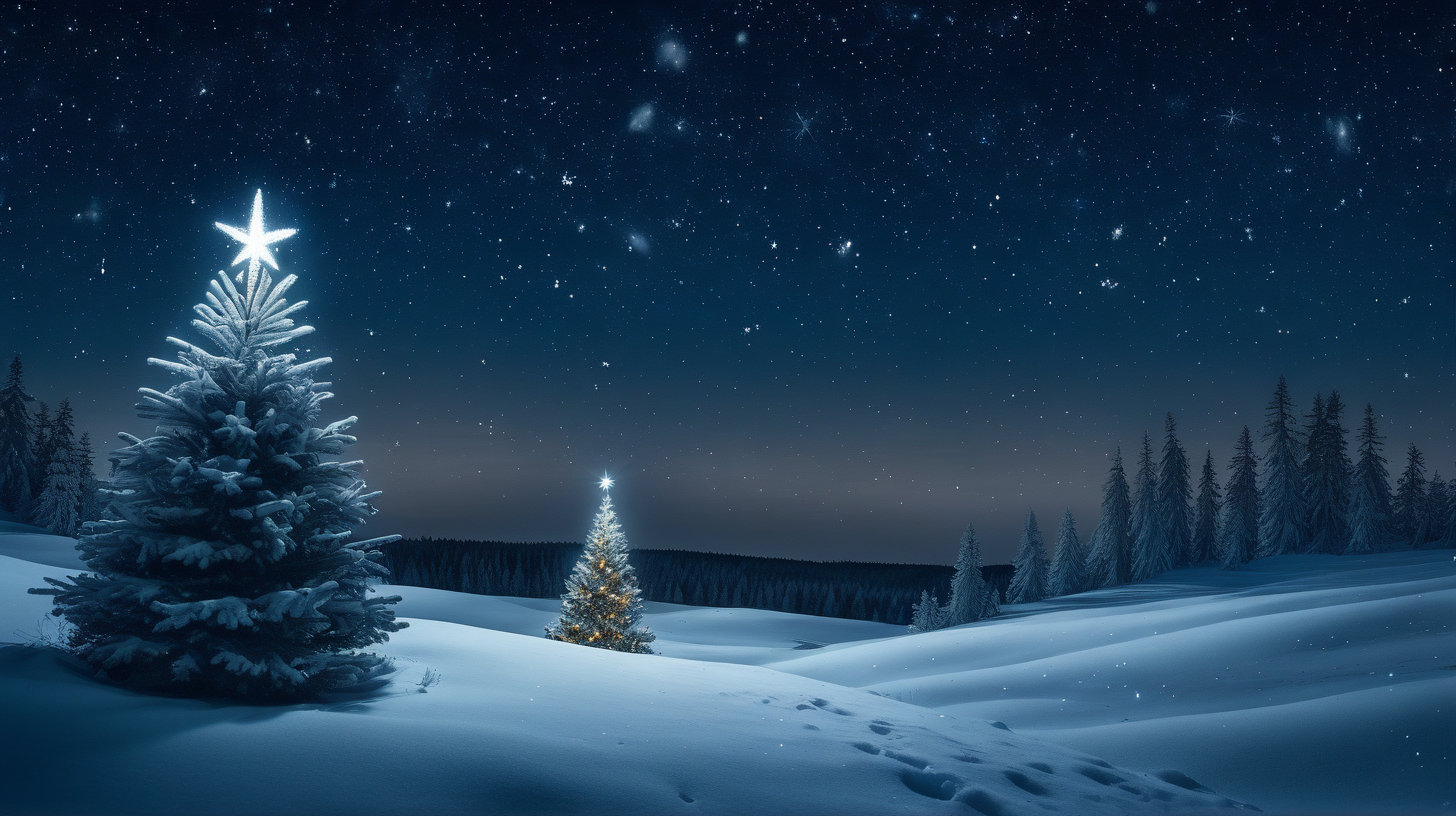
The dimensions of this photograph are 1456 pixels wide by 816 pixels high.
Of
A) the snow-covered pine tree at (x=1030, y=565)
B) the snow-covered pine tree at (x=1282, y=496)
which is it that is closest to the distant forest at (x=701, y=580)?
the snow-covered pine tree at (x=1030, y=565)

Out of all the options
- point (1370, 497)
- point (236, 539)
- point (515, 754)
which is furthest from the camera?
point (1370, 497)

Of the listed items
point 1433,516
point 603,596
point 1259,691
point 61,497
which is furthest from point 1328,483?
point 61,497

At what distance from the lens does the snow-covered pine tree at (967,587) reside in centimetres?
4838

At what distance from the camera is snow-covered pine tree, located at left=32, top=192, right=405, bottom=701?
609cm

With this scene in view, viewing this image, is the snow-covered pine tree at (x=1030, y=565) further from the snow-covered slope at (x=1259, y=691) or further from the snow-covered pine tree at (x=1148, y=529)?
Answer: the snow-covered slope at (x=1259, y=691)

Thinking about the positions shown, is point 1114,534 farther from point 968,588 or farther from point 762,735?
point 762,735

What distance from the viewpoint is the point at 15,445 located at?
45906mm

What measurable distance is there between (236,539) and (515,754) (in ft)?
11.7

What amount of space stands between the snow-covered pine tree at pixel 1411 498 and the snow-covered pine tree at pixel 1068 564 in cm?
1824

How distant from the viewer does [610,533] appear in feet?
77.3

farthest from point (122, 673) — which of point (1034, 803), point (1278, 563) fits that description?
point (1278, 563)

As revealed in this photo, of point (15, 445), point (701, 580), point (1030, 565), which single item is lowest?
point (701, 580)

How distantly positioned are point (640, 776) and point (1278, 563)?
145ft

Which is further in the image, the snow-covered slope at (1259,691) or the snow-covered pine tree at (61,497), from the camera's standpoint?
the snow-covered pine tree at (61,497)
